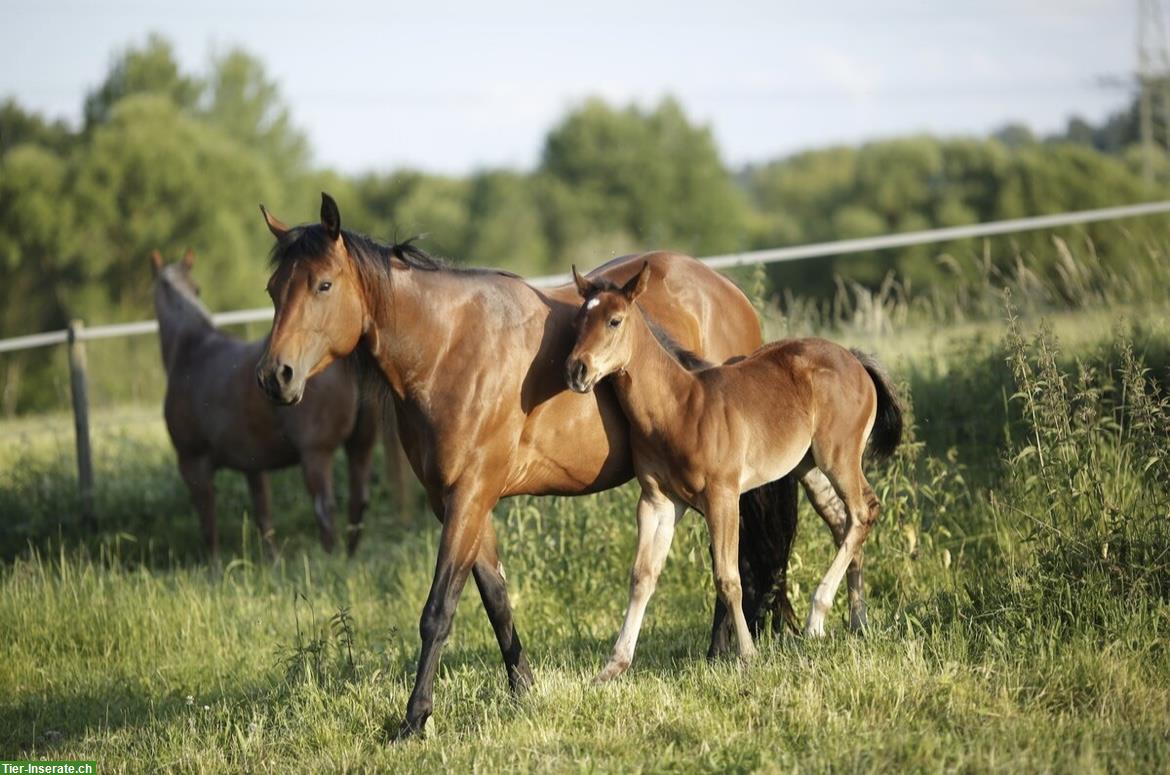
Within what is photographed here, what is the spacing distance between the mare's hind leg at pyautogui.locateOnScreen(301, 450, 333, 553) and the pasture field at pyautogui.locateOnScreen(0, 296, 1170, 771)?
1.33ft

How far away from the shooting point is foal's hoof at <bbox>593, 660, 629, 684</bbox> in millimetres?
5199

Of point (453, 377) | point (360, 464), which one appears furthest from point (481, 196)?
point (453, 377)

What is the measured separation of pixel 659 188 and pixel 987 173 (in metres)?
14.5

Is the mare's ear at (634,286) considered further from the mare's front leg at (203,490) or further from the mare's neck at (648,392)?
the mare's front leg at (203,490)

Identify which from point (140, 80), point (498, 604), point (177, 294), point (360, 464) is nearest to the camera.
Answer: point (498, 604)

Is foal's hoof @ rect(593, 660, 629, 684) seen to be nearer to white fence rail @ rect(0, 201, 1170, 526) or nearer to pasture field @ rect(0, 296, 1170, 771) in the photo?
pasture field @ rect(0, 296, 1170, 771)

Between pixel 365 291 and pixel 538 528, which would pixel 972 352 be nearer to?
pixel 538 528

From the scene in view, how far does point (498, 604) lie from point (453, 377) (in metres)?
1.12

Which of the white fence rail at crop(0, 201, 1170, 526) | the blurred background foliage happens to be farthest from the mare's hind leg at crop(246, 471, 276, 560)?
the blurred background foliage

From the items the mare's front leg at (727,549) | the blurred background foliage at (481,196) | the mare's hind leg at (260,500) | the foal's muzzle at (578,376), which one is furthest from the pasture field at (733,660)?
the blurred background foliage at (481,196)

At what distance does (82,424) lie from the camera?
411 inches

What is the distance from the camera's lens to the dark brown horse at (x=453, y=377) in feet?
16.1

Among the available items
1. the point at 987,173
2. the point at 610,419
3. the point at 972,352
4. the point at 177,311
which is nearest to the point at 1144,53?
the point at 987,173

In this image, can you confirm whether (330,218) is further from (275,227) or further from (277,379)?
(277,379)
